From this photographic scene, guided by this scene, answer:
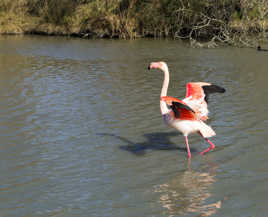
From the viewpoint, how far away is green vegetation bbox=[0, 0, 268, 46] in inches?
840

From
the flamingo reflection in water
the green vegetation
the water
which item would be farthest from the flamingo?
the green vegetation

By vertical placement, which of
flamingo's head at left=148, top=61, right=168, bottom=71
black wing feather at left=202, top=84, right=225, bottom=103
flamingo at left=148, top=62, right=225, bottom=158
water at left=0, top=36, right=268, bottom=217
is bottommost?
water at left=0, top=36, right=268, bottom=217

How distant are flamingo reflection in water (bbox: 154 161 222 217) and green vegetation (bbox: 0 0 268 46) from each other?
48.7ft

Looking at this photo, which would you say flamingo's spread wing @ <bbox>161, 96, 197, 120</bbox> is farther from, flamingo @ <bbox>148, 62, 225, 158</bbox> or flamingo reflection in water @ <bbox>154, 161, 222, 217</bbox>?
flamingo reflection in water @ <bbox>154, 161, 222, 217</bbox>

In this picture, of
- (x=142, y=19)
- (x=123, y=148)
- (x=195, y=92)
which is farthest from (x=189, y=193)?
(x=142, y=19)

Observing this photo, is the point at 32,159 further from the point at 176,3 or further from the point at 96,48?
the point at 176,3

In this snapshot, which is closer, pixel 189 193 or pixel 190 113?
pixel 189 193

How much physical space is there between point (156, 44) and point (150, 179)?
1846 cm

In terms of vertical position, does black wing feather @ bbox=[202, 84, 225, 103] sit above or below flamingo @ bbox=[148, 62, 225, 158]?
above

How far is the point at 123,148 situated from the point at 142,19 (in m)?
20.5

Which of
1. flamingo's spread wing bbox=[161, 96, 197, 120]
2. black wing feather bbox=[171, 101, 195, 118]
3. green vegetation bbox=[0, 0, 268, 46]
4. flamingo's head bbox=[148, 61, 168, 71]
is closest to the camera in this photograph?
black wing feather bbox=[171, 101, 195, 118]

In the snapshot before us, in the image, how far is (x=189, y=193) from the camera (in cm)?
533

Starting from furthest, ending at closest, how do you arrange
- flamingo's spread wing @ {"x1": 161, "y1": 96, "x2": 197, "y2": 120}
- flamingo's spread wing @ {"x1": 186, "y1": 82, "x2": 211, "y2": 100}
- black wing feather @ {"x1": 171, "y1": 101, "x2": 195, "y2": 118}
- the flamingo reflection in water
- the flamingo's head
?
flamingo's spread wing @ {"x1": 186, "y1": 82, "x2": 211, "y2": 100}
the flamingo's head
flamingo's spread wing @ {"x1": 161, "y1": 96, "x2": 197, "y2": 120}
black wing feather @ {"x1": 171, "y1": 101, "x2": 195, "y2": 118}
the flamingo reflection in water

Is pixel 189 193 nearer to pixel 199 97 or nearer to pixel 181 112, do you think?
pixel 181 112
